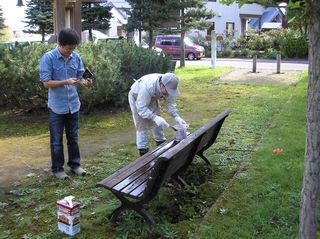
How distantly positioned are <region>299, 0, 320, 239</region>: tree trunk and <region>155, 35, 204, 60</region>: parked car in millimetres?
27110

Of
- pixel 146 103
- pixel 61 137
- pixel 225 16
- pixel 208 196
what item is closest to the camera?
pixel 208 196

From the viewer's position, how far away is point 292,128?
746 cm

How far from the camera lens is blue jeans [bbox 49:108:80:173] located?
510 centimetres

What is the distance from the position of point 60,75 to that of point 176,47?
85.6 ft

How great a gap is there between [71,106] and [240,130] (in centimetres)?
361

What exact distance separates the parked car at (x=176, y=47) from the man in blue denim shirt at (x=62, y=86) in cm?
2484

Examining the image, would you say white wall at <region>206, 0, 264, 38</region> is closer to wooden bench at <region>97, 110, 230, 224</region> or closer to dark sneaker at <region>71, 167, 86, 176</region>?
dark sneaker at <region>71, 167, 86, 176</region>

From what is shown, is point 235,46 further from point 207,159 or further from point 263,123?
point 207,159

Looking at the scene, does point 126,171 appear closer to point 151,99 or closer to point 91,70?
point 151,99

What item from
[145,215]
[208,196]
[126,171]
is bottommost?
[208,196]

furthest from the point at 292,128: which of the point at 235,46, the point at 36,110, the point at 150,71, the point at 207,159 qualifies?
the point at 235,46

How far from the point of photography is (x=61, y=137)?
5172 mm

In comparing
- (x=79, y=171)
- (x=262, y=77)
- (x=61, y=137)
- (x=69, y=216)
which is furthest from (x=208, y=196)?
(x=262, y=77)

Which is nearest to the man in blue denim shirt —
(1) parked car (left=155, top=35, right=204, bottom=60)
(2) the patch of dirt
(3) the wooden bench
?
(3) the wooden bench
